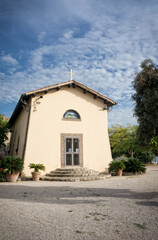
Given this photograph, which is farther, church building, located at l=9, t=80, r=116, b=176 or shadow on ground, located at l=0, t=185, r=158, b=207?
church building, located at l=9, t=80, r=116, b=176

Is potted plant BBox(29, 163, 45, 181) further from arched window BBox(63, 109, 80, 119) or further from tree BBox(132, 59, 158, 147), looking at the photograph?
tree BBox(132, 59, 158, 147)

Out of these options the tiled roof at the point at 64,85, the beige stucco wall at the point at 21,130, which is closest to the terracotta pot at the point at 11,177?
the beige stucco wall at the point at 21,130

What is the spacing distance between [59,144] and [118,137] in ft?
43.8

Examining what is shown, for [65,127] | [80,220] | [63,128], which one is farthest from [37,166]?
[80,220]

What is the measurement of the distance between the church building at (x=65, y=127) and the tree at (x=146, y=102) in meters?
7.03

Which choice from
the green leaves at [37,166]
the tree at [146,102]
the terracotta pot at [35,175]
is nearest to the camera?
the tree at [146,102]

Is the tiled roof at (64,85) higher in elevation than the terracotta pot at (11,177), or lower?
higher

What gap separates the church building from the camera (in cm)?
1234

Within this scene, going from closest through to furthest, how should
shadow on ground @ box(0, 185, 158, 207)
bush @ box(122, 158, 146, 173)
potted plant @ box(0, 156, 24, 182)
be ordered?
shadow on ground @ box(0, 185, 158, 207), potted plant @ box(0, 156, 24, 182), bush @ box(122, 158, 146, 173)

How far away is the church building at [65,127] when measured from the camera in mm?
12344

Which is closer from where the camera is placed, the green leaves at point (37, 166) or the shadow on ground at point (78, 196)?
the shadow on ground at point (78, 196)

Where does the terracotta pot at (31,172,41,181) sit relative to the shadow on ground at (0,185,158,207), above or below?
above

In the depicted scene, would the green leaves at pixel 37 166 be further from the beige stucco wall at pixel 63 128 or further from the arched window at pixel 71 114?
the arched window at pixel 71 114

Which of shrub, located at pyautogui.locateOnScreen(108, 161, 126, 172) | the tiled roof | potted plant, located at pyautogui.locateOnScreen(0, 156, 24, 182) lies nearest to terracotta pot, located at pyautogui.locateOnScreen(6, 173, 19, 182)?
potted plant, located at pyautogui.locateOnScreen(0, 156, 24, 182)
